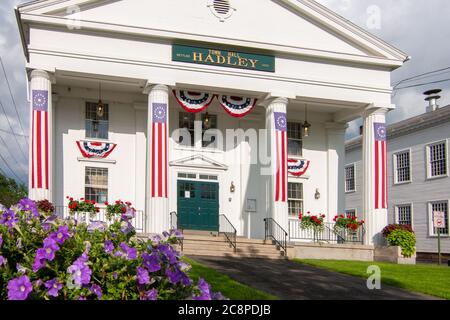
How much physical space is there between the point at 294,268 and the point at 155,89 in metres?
7.74

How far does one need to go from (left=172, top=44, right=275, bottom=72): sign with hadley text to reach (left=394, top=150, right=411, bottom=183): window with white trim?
52.7 ft

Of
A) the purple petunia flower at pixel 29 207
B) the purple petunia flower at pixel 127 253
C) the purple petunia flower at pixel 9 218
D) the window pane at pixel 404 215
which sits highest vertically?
the purple petunia flower at pixel 29 207

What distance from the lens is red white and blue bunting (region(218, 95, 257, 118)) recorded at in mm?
21562

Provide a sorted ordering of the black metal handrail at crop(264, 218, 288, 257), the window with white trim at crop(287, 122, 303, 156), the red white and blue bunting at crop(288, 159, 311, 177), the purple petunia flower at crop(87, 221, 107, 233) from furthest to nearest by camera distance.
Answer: the window with white trim at crop(287, 122, 303, 156) < the red white and blue bunting at crop(288, 159, 311, 177) < the black metal handrail at crop(264, 218, 288, 257) < the purple petunia flower at crop(87, 221, 107, 233)

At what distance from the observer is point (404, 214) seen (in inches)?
1366

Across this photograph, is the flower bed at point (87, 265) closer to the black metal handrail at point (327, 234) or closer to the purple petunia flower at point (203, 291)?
the purple petunia flower at point (203, 291)

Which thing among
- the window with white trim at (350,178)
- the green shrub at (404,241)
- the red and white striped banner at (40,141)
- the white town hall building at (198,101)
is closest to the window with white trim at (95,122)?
the white town hall building at (198,101)

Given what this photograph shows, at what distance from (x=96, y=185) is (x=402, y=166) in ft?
66.3

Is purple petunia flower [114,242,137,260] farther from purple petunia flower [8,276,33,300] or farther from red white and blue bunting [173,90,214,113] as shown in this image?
red white and blue bunting [173,90,214,113]

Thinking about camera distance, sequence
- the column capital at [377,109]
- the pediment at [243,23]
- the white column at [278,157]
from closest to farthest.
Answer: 1. the pediment at [243,23]
2. the white column at [278,157]
3. the column capital at [377,109]

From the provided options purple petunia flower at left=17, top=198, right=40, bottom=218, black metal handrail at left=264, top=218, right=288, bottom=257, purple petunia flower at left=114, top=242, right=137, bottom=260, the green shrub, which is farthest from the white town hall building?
purple petunia flower at left=114, top=242, right=137, bottom=260

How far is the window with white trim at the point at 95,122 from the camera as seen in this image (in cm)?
2206

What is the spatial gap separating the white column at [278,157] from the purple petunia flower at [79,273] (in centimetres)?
1726

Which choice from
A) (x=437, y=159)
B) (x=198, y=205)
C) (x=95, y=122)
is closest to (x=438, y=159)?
(x=437, y=159)
